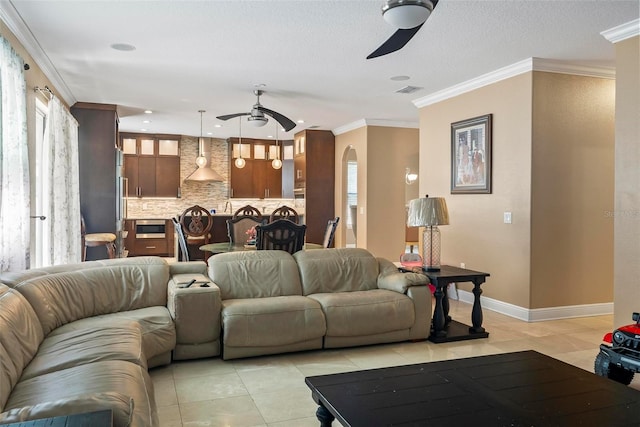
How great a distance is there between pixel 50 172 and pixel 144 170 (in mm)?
5917

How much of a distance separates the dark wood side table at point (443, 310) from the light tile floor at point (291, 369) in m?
0.08

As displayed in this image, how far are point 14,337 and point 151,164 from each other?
347 inches

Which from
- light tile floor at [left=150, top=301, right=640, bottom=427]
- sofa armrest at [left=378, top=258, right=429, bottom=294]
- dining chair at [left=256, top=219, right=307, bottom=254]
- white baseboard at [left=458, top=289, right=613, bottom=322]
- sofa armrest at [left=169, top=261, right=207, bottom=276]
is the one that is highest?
dining chair at [left=256, top=219, right=307, bottom=254]

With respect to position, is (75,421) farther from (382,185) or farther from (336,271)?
(382,185)

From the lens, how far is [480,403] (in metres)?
2.02

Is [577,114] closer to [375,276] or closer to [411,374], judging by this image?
[375,276]

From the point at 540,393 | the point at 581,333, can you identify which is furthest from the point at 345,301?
the point at 581,333

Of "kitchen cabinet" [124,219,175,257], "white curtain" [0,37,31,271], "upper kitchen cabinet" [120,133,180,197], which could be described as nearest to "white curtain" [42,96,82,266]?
"white curtain" [0,37,31,271]

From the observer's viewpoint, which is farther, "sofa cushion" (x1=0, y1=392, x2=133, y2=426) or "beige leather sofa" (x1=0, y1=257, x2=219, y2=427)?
"beige leather sofa" (x1=0, y1=257, x2=219, y2=427)

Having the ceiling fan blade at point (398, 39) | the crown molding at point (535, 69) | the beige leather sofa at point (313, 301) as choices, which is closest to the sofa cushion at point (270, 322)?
the beige leather sofa at point (313, 301)

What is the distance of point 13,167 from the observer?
3.53 metres

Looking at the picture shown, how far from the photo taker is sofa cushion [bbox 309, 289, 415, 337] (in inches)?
152

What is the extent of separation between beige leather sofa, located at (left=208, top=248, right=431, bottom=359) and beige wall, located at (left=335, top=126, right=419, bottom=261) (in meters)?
3.74

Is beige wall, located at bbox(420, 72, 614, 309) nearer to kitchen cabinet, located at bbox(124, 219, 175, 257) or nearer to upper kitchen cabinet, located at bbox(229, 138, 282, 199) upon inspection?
upper kitchen cabinet, located at bbox(229, 138, 282, 199)
